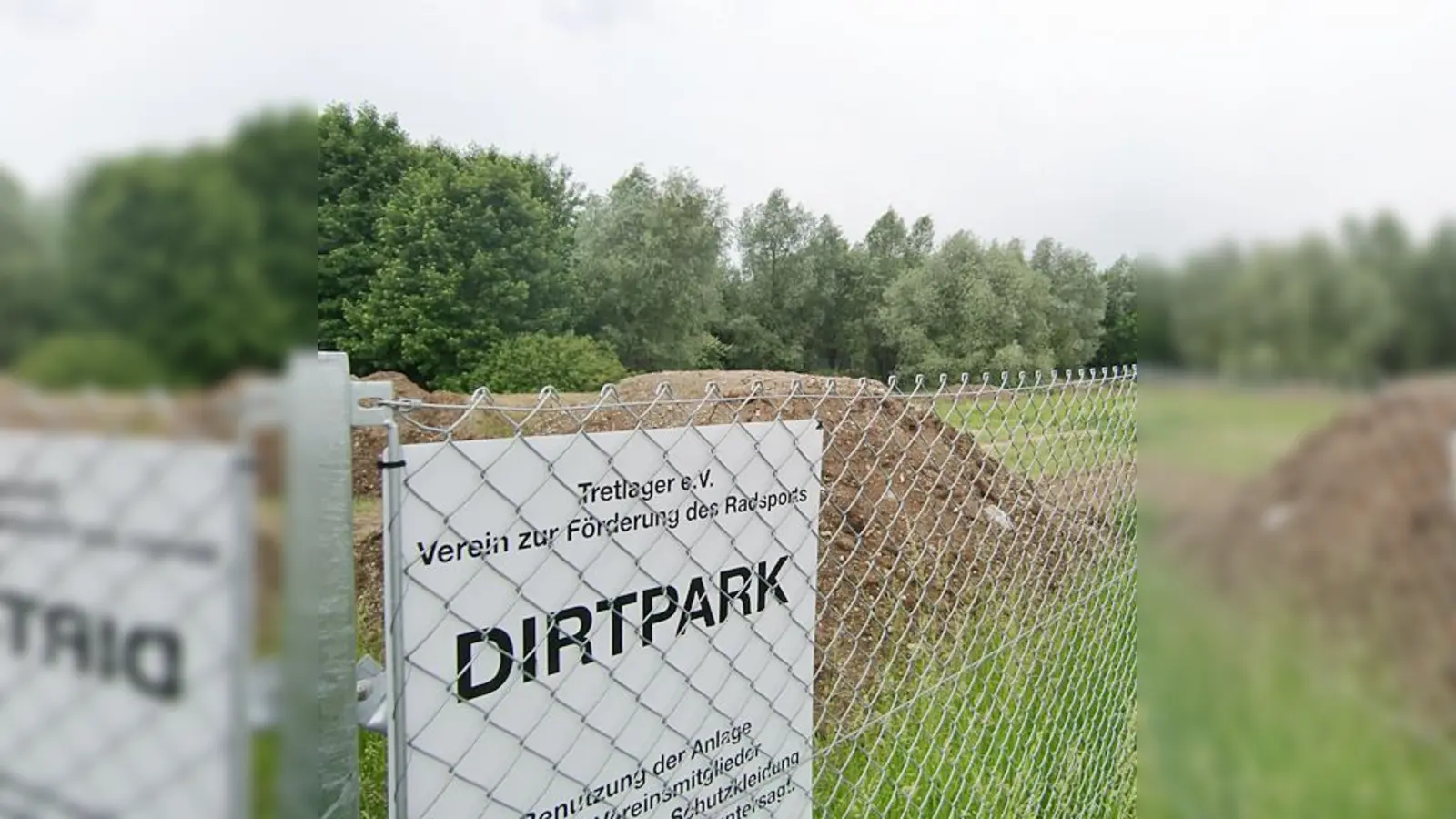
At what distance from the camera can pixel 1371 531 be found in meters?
0.38

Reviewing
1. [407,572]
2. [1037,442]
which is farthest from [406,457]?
[1037,442]

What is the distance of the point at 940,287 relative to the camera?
18.4 meters

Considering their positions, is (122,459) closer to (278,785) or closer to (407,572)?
(278,785)

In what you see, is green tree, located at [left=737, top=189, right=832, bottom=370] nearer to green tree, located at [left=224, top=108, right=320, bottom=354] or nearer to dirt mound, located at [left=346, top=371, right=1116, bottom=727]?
dirt mound, located at [left=346, top=371, right=1116, bottom=727]

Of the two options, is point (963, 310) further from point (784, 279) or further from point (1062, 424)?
point (1062, 424)

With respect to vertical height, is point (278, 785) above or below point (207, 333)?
below

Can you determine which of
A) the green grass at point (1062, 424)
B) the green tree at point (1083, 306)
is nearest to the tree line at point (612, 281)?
the green tree at point (1083, 306)

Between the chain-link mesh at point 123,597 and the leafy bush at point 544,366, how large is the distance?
18.6 meters

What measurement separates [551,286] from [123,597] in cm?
2492

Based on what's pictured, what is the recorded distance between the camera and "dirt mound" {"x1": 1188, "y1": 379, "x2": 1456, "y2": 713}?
0.36 meters

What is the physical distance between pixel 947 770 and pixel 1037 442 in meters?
0.85

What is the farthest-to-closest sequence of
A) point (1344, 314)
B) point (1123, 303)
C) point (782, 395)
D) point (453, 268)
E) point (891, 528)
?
1. point (453, 268)
2. point (891, 528)
3. point (782, 395)
4. point (1123, 303)
5. point (1344, 314)

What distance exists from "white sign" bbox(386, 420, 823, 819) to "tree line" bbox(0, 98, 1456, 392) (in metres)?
0.33

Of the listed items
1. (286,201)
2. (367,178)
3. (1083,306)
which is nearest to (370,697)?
(286,201)
